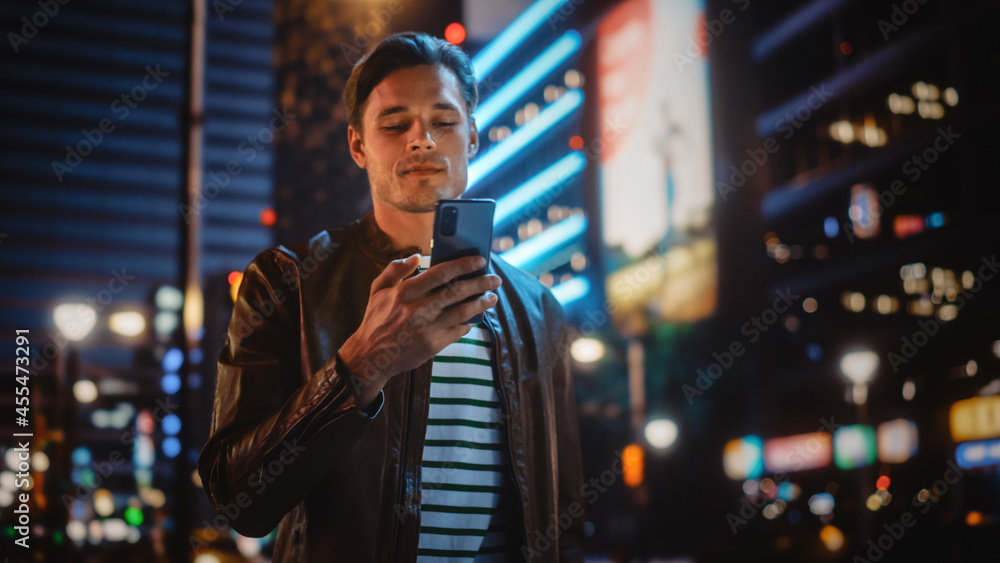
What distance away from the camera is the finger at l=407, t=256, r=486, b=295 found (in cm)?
170

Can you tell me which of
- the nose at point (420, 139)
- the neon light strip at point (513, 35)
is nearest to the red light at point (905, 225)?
the neon light strip at point (513, 35)

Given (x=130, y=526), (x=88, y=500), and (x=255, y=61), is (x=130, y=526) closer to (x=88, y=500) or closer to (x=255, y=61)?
(x=88, y=500)

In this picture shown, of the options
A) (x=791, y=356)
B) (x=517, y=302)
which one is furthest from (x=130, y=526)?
(x=791, y=356)

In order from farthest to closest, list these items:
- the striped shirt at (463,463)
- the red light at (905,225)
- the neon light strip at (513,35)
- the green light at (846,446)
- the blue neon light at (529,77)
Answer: the blue neon light at (529,77) → the neon light strip at (513,35) → the red light at (905,225) → the green light at (846,446) → the striped shirt at (463,463)

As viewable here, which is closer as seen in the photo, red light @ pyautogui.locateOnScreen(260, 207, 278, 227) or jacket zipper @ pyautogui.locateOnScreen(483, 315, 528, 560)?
jacket zipper @ pyautogui.locateOnScreen(483, 315, 528, 560)

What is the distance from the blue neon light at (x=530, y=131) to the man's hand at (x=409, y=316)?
50.3 meters

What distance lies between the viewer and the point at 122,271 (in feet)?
158

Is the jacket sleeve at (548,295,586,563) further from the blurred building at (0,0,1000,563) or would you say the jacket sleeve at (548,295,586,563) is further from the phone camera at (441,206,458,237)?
the blurred building at (0,0,1000,563)

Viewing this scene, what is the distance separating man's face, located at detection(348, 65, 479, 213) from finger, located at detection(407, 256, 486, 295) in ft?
2.16

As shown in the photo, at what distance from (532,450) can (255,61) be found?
45.8 metres

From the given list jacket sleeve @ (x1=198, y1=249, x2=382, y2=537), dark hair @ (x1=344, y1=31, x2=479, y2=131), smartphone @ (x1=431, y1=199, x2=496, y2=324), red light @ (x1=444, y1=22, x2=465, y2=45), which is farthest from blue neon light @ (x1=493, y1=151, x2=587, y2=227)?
smartphone @ (x1=431, y1=199, x2=496, y2=324)

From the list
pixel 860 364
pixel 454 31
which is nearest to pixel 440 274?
pixel 454 31

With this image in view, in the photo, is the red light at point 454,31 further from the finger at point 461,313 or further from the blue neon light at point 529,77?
the blue neon light at point 529,77

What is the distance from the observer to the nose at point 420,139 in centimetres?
230
